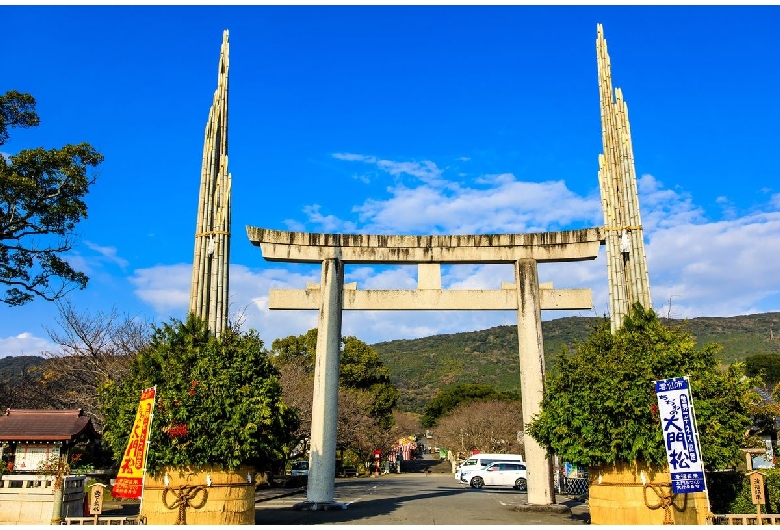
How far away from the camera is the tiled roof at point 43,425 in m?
18.2

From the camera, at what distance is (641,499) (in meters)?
10.8

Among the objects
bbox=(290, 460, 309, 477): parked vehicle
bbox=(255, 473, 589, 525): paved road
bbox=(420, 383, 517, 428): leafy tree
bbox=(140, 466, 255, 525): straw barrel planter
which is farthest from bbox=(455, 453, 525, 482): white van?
bbox=(420, 383, 517, 428): leafy tree

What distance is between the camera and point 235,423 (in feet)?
37.0

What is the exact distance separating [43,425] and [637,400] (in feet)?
54.2

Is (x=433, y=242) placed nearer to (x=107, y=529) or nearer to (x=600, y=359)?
(x=600, y=359)

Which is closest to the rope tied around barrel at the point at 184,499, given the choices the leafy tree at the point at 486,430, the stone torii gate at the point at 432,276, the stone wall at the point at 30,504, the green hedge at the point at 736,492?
the stone wall at the point at 30,504

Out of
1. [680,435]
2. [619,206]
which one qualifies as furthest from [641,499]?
[619,206]

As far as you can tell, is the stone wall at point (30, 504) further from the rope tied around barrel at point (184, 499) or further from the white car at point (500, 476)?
the white car at point (500, 476)

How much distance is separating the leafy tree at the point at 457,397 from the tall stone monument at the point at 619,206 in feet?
151

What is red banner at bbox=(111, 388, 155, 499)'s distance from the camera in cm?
1025

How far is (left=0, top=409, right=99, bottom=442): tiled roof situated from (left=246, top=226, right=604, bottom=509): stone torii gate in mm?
6856

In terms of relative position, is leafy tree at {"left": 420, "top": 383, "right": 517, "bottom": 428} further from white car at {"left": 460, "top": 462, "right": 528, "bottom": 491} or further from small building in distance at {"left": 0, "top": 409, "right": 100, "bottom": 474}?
small building in distance at {"left": 0, "top": 409, "right": 100, "bottom": 474}

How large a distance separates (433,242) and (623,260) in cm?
652

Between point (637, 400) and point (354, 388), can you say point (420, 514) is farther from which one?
point (354, 388)
